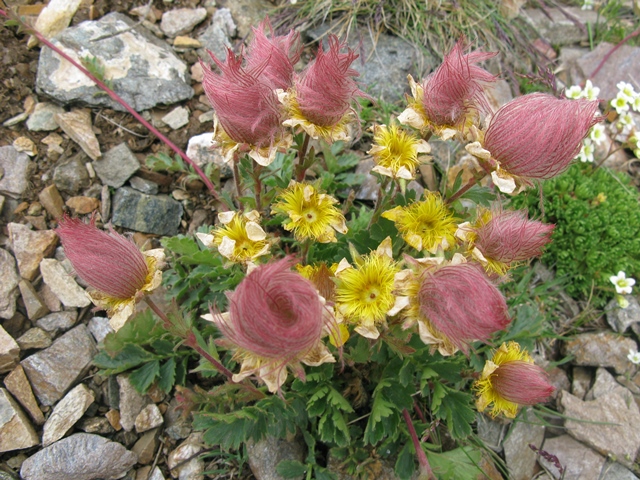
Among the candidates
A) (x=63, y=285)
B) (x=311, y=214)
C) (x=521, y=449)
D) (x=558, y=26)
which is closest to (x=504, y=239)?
(x=311, y=214)

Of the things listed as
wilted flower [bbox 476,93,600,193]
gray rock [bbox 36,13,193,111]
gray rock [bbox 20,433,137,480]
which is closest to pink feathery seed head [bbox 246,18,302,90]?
wilted flower [bbox 476,93,600,193]

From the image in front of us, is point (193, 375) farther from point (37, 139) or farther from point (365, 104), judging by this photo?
point (365, 104)

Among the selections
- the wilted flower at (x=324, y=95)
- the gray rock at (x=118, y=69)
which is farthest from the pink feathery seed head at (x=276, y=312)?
the gray rock at (x=118, y=69)

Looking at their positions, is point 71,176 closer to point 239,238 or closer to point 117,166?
point 117,166

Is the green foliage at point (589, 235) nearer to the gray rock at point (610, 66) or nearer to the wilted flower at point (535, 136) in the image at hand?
the gray rock at point (610, 66)

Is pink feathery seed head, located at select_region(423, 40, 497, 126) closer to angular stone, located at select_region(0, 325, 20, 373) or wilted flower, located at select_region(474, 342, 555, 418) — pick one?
wilted flower, located at select_region(474, 342, 555, 418)

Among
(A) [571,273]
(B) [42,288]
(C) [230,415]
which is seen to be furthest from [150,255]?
(A) [571,273]
